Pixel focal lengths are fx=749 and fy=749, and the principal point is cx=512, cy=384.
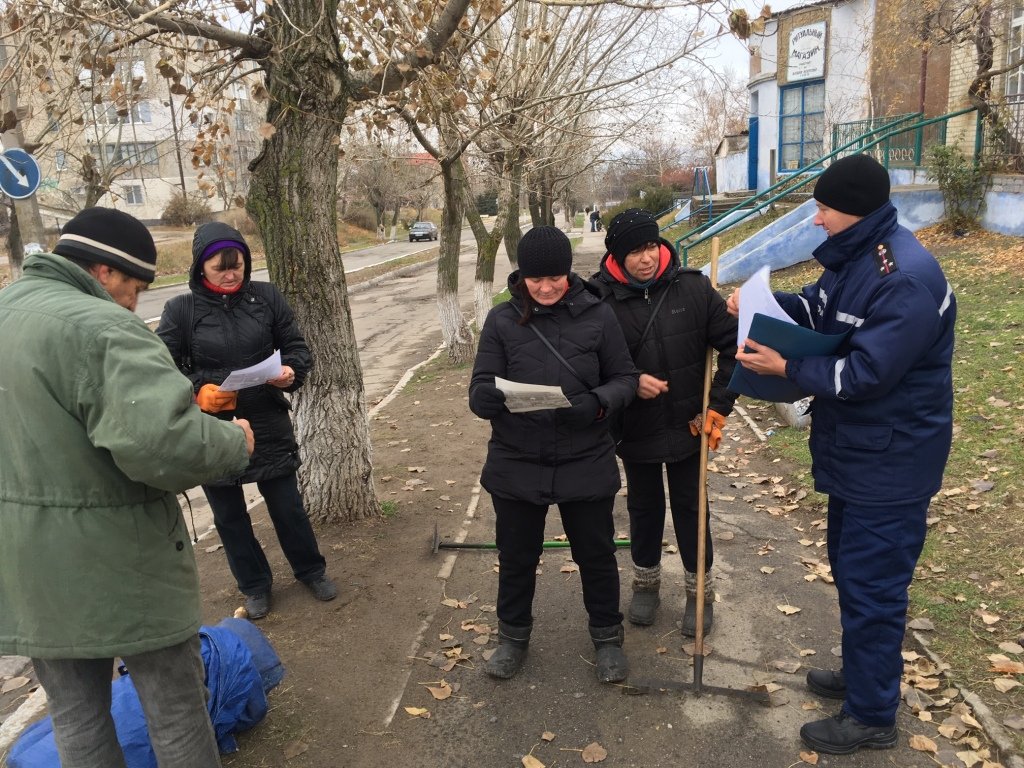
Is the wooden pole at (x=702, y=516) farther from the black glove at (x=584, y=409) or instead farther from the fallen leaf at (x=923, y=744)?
the fallen leaf at (x=923, y=744)

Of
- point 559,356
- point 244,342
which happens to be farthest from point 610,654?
point 244,342

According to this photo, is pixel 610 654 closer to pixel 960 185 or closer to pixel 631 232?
pixel 631 232

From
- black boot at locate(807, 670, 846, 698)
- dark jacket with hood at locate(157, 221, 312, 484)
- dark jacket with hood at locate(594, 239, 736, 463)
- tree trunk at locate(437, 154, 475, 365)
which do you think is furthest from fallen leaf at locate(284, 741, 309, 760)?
tree trunk at locate(437, 154, 475, 365)

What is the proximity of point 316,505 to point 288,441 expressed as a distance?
1217 mm

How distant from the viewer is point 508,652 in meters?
3.62

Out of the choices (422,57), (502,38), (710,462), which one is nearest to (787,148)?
(502,38)

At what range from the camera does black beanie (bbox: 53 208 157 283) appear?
2287mm

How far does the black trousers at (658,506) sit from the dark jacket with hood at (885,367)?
956mm

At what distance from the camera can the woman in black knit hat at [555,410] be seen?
10.8 ft

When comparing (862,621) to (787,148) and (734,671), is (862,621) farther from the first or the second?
(787,148)

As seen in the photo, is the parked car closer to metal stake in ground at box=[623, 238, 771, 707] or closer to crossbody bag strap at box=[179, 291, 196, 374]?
crossbody bag strap at box=[179, 291, 196, 374]

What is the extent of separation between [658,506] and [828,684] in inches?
43.7

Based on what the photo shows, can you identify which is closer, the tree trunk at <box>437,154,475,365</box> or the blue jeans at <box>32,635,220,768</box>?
the blue jeans at <box>32,635,220,768</box>

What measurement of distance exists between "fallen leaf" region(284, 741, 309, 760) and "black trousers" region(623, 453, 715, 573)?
6.14 feet
